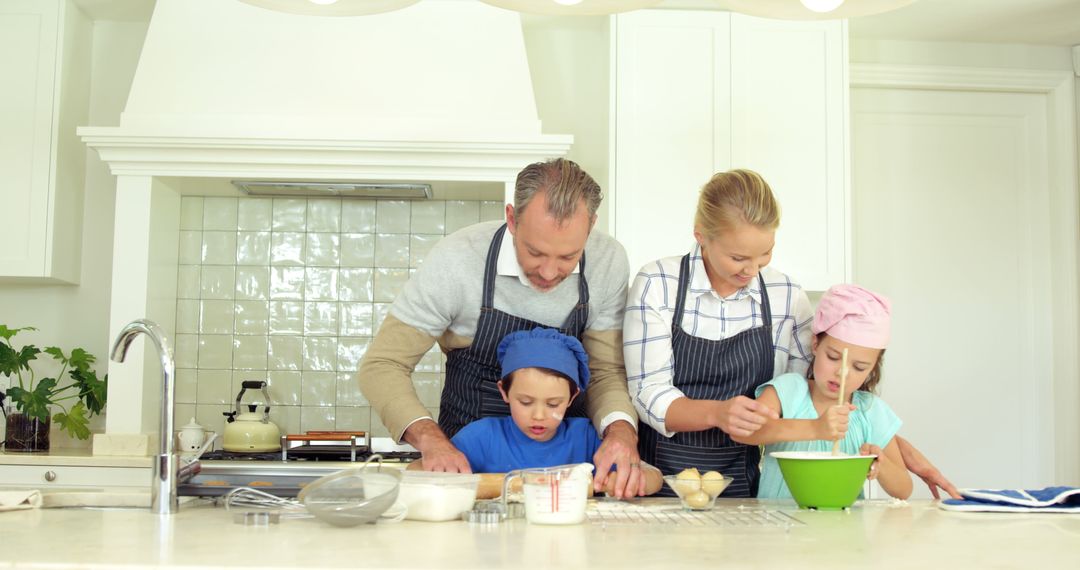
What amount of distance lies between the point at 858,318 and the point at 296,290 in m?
2.37

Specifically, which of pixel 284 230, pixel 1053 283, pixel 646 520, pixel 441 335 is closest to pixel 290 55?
pixel 284 230

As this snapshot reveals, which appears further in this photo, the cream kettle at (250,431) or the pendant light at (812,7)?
the cream kettle at (250,431)

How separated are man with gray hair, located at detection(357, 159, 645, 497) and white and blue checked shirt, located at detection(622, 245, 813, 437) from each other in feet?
0.24

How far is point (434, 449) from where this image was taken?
6.11ft

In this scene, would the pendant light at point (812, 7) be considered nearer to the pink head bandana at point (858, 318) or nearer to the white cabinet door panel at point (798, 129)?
the pink head bandana at point (858, 318)

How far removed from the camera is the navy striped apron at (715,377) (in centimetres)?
205

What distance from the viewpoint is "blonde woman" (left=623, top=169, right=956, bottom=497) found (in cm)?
196

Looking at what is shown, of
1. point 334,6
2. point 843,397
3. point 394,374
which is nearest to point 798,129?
point 843,397

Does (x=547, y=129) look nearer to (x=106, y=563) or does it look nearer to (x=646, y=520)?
(x=646, y=520)

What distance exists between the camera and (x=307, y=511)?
4.63ft

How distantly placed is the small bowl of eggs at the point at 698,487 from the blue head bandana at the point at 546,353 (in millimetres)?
483

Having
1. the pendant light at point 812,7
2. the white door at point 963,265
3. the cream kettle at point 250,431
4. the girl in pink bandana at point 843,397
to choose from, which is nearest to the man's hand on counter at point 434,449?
→ the girl in pink bandana at point 843,397

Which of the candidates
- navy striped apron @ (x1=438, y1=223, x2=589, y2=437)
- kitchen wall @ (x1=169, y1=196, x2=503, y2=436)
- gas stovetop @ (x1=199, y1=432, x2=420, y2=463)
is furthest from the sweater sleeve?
kitchen wall @ (x1=169, y1=196, x2=503, y2=436)

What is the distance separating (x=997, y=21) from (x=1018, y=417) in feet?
4.89
